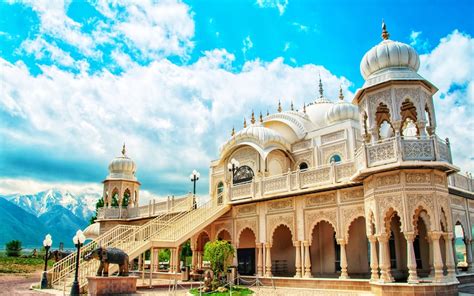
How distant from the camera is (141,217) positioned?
25891mm

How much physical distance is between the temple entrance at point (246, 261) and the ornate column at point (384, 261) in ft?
28.5

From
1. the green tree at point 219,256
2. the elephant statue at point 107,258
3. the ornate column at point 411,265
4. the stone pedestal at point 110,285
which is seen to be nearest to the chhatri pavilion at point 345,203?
the ornate column at point 411,265

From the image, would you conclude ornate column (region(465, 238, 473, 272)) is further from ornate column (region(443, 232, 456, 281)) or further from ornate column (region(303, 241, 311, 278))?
ornate column (region(303, 241, 311, 278))

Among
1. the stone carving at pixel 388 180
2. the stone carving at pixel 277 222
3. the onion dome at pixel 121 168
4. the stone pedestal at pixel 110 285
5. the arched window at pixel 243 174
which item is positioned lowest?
the stone pedestal at pixel 110 285

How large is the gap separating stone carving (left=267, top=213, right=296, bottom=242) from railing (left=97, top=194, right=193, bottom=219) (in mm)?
6003

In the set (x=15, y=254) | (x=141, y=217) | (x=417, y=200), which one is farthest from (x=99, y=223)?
(x=417, y=200)

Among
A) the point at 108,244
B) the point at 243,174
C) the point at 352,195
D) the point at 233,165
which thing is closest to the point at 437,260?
the point at 352,195

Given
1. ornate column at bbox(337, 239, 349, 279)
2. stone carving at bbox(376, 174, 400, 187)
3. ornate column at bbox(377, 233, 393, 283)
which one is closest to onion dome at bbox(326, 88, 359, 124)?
ornate column at bbox(337, 239, 349, 279)

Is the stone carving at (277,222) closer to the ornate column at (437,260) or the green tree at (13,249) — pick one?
the ornate column at (437,260)

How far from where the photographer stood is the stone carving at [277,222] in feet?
54.2

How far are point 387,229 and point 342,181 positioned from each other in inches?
98.6

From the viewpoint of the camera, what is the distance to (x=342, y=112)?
21.2 meters

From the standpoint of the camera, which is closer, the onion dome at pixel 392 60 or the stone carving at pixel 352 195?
the onion dome at pixel 392 60

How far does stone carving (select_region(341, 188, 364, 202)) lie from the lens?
14.4m
